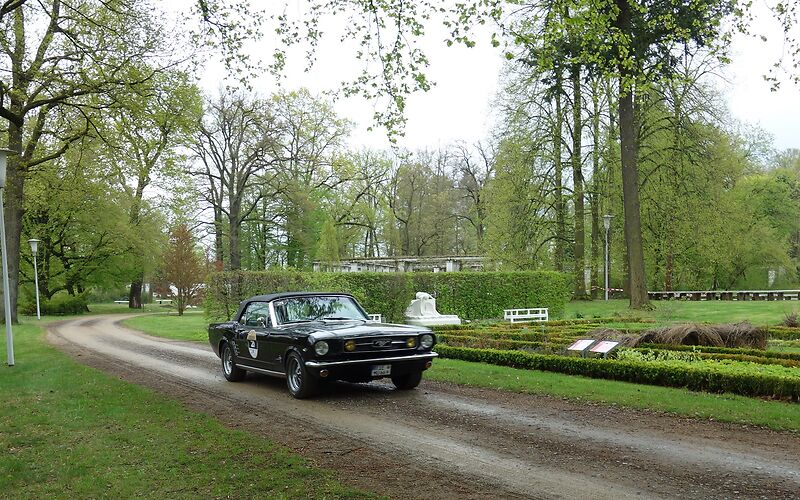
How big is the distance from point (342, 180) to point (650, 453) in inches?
1904

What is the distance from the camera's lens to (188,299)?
43188mm

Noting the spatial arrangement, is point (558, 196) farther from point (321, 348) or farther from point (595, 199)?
point (321, 348)

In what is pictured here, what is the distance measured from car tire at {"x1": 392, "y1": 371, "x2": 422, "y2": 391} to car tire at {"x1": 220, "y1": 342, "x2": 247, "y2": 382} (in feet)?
10.1

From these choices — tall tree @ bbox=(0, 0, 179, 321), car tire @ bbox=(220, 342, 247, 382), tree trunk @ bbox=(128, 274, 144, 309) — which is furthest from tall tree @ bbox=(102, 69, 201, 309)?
tree trunk @ bbox=(128, 274, 144, 309)

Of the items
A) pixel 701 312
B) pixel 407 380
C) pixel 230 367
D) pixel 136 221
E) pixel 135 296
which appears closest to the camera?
pixel 407 380

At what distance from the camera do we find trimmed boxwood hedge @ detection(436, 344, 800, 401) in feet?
Result: 30.9

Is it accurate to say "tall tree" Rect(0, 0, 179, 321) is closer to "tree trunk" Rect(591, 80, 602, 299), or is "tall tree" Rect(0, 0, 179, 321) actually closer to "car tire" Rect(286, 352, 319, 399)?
"car tire" Rect(286, 352, 319, 399)

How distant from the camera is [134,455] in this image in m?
6.59

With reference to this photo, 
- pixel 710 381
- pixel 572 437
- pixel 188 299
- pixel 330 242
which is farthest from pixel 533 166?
pixel 572 437

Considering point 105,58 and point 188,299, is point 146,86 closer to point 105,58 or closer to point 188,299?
point 105,58

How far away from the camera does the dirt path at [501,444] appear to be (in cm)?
548

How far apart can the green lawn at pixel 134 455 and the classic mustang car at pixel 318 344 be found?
68.9 inches

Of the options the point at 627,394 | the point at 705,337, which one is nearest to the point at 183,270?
the point at 705,337

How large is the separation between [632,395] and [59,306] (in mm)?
44412
